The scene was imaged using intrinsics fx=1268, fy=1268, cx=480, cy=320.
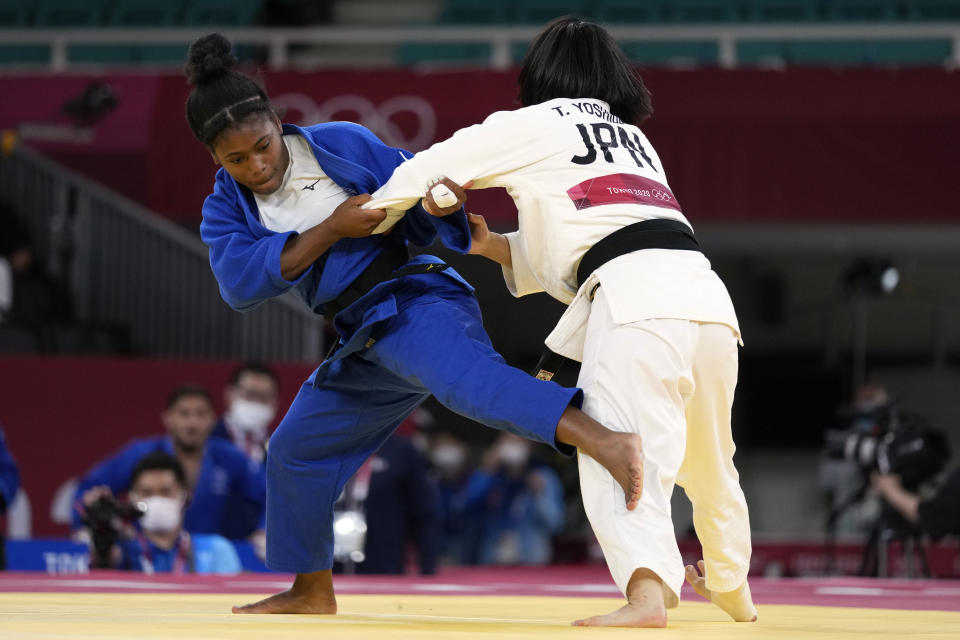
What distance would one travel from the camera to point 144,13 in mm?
10766

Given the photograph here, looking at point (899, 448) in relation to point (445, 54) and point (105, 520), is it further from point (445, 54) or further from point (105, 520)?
point (445, 54)

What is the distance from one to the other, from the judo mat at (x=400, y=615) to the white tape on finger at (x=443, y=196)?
826mm

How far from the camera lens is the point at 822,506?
12.0 meters

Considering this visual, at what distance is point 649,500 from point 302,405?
3.01 feet

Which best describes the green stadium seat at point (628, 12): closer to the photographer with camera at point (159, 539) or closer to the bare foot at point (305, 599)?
the photographer with camera at point (159, 539)

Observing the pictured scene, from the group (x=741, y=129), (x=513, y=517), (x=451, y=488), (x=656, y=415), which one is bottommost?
(x=513, y=517)

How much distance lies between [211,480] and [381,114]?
3.45m

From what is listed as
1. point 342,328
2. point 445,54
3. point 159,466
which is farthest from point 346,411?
point 445,54

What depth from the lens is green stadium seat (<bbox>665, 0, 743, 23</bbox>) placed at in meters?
10.4

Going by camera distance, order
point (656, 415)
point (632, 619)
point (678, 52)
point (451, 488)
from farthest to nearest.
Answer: point (451, 488) < point (678, 52) < point (656, 415) < point (632, 619)

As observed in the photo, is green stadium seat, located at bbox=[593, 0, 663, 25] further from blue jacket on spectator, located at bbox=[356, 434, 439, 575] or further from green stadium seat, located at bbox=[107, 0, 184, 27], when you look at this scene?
blue jacket on spectator, located at bbox=[356, 434, 439, 575]

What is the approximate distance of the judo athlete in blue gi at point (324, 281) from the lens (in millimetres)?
2672

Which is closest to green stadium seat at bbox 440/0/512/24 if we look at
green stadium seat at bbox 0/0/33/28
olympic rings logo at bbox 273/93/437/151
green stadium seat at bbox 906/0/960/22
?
olympic rings logo at bbox 273/93/437/151

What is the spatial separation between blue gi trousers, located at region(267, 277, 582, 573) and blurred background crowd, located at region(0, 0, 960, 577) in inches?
93.5
